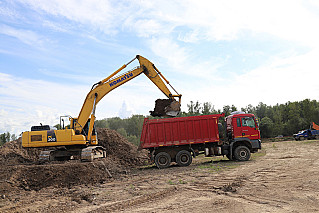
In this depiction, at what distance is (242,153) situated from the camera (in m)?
15.5

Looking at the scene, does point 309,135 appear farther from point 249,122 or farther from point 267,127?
point 249,122

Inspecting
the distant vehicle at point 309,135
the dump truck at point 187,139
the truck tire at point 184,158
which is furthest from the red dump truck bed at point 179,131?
the distant vehicle at point 309,135

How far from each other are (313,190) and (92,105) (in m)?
11.2

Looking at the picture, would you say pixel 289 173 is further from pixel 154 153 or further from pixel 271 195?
pixel 154 153

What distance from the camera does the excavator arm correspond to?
1380 centimetres

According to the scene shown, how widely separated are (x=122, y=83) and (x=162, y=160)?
5.16 metres

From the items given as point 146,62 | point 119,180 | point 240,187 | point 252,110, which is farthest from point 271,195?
point 252,110

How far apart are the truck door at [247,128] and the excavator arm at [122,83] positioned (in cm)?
433

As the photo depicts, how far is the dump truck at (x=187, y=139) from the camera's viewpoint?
14742 mm

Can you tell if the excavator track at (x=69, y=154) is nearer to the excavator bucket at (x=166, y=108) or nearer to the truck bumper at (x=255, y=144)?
the excavator bucket at (x=166, y=108)

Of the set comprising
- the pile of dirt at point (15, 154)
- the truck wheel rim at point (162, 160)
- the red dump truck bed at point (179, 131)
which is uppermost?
the red dump truck bed at point (179, 131)

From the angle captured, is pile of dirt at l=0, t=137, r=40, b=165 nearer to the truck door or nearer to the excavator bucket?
the excavator bucket

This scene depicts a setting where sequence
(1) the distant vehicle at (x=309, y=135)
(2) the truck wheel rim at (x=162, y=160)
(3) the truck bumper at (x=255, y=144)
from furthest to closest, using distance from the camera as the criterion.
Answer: (1) the distant vehicle at (x=309, y=135) → (3) the truck bumper at (x=255, y=144) → (2) the truck wheel rim at (x=162, y=160)

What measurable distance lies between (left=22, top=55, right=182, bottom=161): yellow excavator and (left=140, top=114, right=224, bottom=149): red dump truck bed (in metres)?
1.13
